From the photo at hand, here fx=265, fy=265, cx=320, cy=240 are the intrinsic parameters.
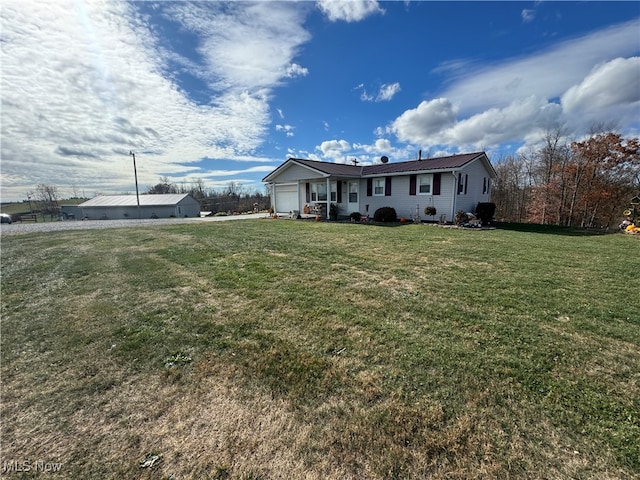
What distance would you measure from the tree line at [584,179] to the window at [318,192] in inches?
633

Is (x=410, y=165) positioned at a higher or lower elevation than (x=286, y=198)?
higher

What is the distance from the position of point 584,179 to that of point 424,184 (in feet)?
38.6

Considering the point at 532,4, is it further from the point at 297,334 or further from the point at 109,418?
the point at 109,418

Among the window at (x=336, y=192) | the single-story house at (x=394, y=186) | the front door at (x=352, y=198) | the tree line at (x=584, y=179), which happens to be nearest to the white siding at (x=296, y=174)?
the single-story house at (x=394, y=186)

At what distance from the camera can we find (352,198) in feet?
59.2

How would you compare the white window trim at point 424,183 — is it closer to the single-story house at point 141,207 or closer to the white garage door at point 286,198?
the white garage door at point 286,198

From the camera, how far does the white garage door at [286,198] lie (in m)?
20.4

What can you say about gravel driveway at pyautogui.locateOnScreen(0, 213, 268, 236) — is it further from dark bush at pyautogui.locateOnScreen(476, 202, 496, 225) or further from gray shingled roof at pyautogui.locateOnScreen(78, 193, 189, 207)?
gray shingled roof at pyautogui.locateOnScreen(78, 193, 189, 207)

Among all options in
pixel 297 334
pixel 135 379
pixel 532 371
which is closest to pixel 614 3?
pixel 532 371

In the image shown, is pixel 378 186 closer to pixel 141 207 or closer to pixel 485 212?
pixel 485 212

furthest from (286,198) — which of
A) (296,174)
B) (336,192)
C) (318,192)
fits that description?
(336,192)

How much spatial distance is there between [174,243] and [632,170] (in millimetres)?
25225

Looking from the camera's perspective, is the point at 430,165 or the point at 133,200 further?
the point at 133,200

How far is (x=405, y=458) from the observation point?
1.68 m
